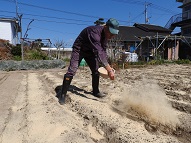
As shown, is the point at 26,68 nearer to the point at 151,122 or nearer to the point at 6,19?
the point at 151,122

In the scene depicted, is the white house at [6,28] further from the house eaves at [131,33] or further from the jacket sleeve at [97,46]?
the jacket sleeve at [97,46]

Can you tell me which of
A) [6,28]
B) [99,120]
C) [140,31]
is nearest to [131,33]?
[140,31]

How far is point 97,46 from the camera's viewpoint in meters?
3.51

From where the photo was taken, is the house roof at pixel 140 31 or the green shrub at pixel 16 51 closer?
the green shrub at pixel 16 51

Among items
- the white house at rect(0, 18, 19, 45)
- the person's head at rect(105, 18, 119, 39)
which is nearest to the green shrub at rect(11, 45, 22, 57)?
the white house at rect(0, 18, 19, 45)

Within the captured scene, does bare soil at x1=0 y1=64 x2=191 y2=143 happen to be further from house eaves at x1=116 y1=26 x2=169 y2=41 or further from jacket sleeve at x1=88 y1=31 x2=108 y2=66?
house eaves at x1=116 y1=26 x2=169 y2=41

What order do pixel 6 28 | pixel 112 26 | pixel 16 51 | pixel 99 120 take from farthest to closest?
1. pixel 6 28
2. pixel 16 51
3. pixel 112 26
4. pixel 99 120

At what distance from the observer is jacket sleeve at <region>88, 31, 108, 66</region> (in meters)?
3.41

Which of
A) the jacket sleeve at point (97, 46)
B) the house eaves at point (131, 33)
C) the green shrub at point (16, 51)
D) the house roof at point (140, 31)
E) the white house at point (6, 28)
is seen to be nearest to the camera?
A: the jacket sleeve at point (97, 46)

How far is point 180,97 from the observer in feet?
14.3

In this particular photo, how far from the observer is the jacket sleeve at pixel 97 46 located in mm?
3410

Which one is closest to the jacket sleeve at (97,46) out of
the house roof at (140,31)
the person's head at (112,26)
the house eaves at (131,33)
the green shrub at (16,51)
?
the person's head at (112,26)

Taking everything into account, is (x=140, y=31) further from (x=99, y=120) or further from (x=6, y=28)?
(x=99, y=120)

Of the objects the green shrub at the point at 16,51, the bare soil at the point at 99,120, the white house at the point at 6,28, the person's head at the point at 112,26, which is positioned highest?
the white house at the point at 6,28
